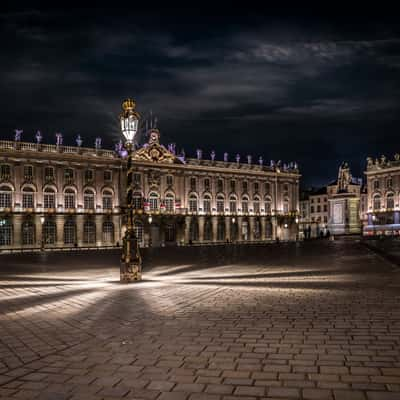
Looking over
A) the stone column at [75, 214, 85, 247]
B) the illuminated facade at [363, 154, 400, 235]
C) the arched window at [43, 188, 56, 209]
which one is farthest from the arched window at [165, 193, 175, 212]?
the illuminated facade at [363, 154, 400, 235]

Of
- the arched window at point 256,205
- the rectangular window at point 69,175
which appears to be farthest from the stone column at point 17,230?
the arched window at point 256,205

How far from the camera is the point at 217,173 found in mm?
73688

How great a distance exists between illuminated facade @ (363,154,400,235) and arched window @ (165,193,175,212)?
107ft

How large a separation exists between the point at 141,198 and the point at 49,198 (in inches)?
488

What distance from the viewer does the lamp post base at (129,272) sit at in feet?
51.9

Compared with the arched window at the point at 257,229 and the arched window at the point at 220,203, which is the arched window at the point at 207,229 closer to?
the arched window at the point at 220,203

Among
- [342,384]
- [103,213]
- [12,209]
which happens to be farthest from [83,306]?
[103,213]

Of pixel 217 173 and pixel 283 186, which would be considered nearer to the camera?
pixel 217 173

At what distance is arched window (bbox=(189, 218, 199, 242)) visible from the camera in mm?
69625

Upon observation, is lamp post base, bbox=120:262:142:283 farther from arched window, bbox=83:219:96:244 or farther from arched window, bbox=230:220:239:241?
arched window, bbox=230:220:239:241

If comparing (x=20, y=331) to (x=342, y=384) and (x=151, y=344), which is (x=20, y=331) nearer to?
(x=151, y=344)

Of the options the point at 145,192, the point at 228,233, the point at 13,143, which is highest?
the point at 13,143

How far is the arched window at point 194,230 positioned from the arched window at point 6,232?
24581 mm

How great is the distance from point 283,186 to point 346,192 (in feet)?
33.7
